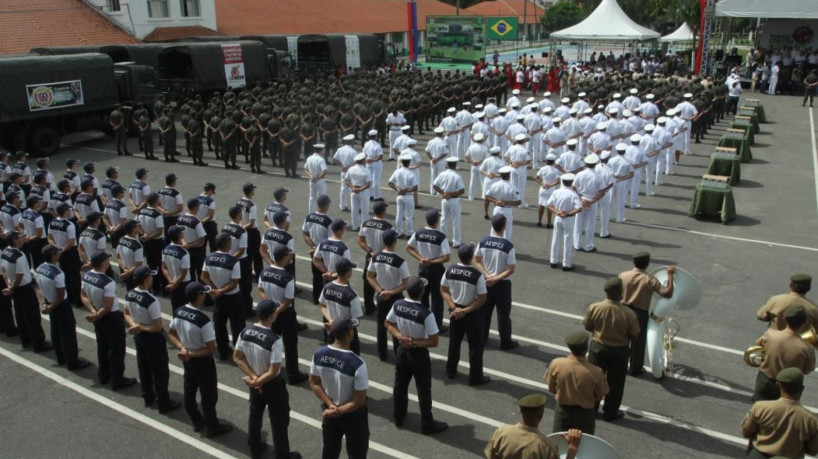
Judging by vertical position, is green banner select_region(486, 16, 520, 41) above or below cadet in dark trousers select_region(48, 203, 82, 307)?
above

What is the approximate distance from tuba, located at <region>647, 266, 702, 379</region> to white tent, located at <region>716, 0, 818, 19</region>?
29645mm

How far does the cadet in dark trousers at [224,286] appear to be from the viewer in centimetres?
866

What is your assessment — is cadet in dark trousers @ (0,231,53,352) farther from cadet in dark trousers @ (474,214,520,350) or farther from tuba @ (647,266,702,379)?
tuba @ (647,266,702,379)

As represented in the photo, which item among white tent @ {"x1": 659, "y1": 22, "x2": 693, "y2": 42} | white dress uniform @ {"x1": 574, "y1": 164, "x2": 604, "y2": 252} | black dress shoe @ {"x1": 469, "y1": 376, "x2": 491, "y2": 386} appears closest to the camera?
black dress shoe @ {"x1": 469, "y1": 376, "x2": 491, "y2": 386}

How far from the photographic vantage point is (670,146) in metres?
18.8

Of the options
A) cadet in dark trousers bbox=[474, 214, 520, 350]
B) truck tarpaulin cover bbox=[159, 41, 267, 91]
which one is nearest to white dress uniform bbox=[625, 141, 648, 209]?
cadet in dark trousers bbox=[474, 214, 520, 350]

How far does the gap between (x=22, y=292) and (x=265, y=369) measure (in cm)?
495

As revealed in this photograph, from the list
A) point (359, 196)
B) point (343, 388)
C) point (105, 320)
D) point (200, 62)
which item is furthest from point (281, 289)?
point (200, 62)

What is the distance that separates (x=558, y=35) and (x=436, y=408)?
3244cm

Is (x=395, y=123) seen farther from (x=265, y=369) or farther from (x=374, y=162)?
(x=265, y=369)

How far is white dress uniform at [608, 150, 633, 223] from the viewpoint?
1480cm

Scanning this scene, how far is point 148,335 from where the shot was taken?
7.71m

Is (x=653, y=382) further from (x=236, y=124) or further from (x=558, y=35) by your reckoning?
(x=558, y=35)

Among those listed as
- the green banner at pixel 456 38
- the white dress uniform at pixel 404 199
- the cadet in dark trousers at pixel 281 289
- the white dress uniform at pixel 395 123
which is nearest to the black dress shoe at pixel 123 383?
the cadet in dark trousers at pixel 281 289
